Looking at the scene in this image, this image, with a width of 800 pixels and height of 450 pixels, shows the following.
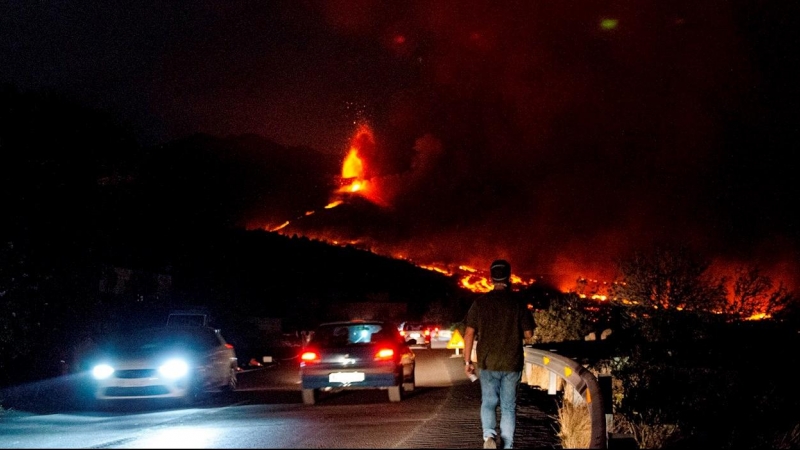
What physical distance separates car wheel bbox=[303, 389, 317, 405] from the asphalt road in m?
0.12

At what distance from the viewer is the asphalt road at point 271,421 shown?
10.6 metres

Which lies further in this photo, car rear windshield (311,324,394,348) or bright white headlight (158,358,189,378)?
car rear windshield (311,324,394,348)

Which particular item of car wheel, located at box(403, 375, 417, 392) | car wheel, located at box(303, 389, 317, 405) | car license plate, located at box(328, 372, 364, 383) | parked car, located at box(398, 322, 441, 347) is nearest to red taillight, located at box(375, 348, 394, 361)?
car license plate, located at box(328, 372, 364, 383)

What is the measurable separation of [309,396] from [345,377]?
0.76 m

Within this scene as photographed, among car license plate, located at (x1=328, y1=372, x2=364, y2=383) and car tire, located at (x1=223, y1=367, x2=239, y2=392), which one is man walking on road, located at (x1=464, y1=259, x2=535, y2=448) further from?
car tire, located at (x1=223, y1=367, x2=239, y2=392)

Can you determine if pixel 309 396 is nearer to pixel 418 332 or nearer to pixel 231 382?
pixel 231 382

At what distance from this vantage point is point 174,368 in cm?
1562

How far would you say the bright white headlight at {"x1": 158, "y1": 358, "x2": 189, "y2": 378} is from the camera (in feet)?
51.0

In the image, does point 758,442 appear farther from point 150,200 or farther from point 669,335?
point 150,200

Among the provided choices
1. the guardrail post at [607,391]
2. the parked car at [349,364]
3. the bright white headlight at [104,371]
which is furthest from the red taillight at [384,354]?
the guardrail post at [607,391]

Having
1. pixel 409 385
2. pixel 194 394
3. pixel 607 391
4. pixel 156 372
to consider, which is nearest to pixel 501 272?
pixel 607 391

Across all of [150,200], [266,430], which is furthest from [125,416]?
[150,200]

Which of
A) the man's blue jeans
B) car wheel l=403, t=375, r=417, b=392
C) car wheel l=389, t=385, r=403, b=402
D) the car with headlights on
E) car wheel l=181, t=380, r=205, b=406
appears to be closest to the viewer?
the man's blue jeans

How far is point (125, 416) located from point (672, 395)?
10.4 m
